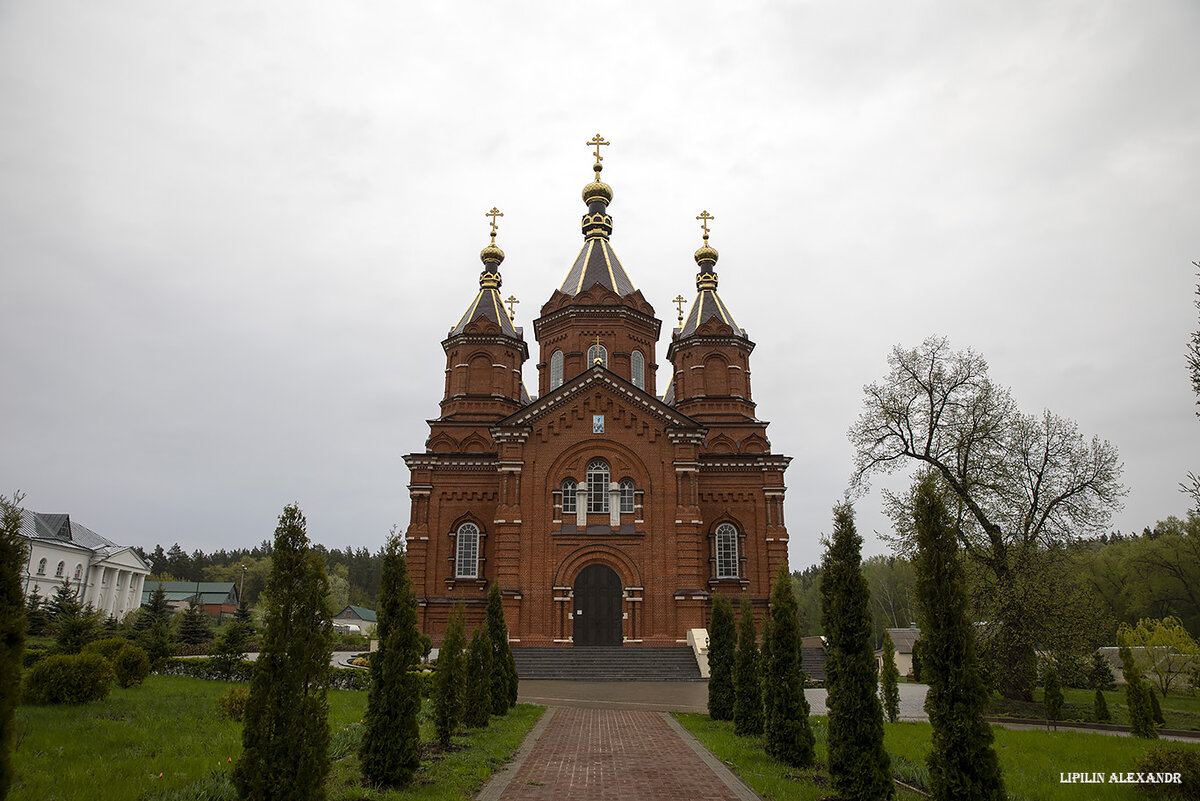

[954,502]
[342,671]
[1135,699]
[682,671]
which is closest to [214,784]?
[342,671]

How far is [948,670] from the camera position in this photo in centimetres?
850

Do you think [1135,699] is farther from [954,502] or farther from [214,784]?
[214,784]

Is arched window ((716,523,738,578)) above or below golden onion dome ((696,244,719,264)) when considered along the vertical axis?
below

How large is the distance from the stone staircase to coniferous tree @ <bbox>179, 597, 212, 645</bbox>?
1481 cm

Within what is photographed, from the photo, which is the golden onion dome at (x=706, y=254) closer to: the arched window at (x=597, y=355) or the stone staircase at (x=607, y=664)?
the arched window at (x=597, y=355)

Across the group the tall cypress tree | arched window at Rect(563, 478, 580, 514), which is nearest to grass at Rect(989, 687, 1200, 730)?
the tall cypress tree

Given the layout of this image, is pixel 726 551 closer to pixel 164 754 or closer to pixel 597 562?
pixel 597 562

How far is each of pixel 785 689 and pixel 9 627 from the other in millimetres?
10521

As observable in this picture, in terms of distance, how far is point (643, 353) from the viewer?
35.8m

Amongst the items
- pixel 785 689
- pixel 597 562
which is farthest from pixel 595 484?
pixel 785 689

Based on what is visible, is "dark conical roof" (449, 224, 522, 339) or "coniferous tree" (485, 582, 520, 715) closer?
"coniferous tree" (485, 582, 520, 715)

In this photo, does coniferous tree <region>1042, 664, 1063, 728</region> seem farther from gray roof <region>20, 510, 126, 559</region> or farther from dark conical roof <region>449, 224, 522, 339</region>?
gray roof <region>20, 510, 126, 559</region>

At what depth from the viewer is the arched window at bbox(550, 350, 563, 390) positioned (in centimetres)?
3525

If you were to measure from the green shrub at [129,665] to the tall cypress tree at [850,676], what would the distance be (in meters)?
15.8
